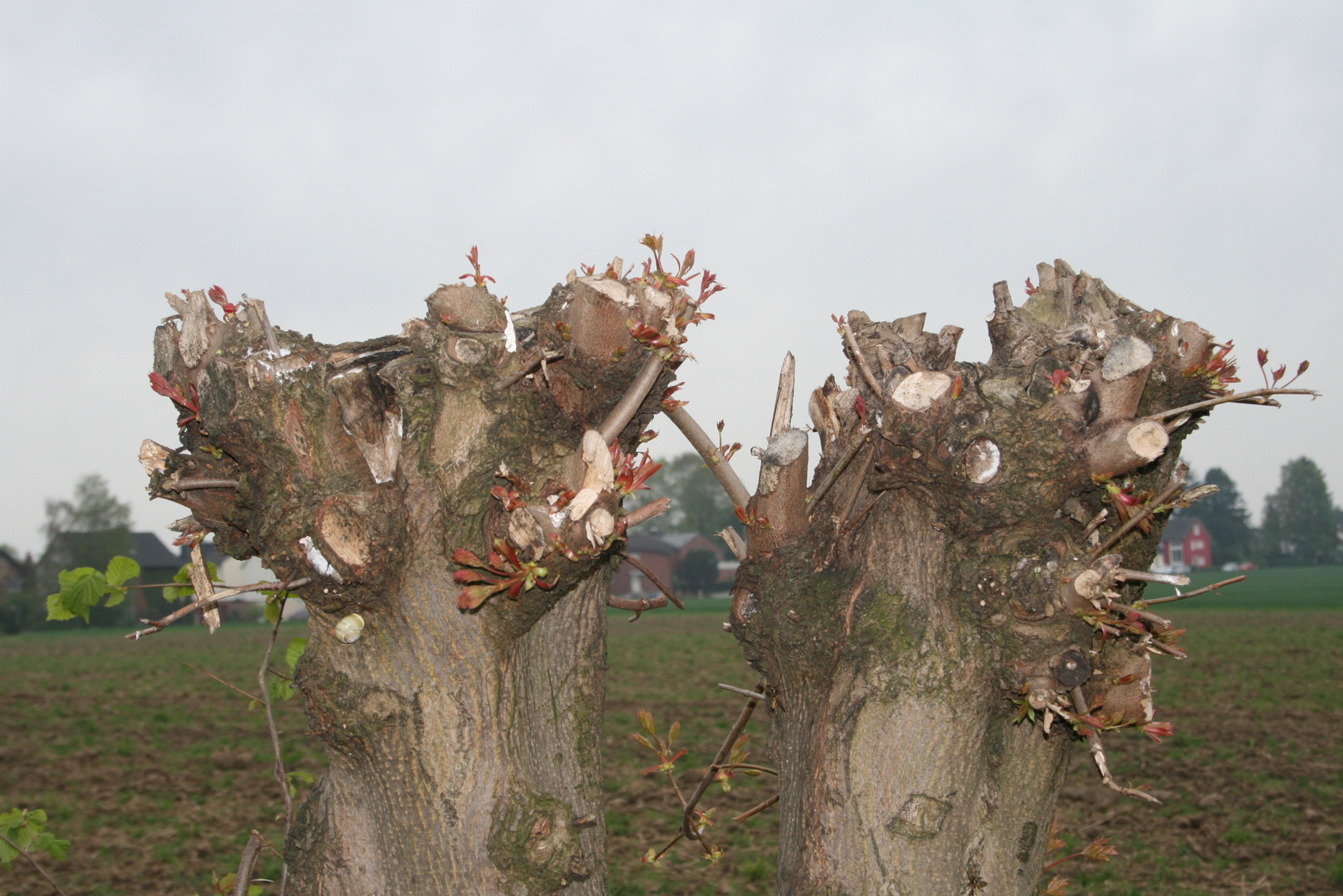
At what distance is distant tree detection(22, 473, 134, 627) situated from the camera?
45.6m

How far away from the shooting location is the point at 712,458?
250 cm

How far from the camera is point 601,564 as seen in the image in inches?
Answer: 93.4

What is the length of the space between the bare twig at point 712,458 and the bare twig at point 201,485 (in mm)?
1127

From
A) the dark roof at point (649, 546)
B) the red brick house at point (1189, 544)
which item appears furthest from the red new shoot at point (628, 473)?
the red brick house at point (1189, 544)

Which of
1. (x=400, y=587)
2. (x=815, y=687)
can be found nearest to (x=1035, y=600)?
(x=815, y=687)

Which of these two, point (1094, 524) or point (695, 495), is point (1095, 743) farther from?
point (695, 495)

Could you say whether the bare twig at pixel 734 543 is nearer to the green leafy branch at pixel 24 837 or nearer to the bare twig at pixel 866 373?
the bare twig at pixel 866 373

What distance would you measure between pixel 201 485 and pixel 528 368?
2.80 ft

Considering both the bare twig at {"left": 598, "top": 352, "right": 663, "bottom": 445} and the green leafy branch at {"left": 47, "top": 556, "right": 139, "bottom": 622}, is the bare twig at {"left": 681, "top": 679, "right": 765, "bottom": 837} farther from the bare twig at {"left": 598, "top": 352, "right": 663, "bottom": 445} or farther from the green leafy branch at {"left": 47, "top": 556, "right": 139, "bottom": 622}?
the green leafy branch at {"left": 47, "top": 556, "right": 139, "bottom": 622}

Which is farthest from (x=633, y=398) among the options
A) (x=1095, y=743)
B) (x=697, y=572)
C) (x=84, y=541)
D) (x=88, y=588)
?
(x=697, y=572)

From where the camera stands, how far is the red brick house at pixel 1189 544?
91562 mm

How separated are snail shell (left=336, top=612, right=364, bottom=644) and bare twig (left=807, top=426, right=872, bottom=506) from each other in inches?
46.8

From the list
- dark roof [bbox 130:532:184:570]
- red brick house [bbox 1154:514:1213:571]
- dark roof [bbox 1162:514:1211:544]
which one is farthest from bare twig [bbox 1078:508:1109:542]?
red brick house [bbox 1154:514:1213:571]

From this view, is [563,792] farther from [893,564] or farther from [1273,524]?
[1273,524]
